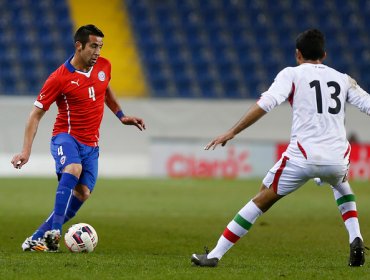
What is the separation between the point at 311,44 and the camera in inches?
281

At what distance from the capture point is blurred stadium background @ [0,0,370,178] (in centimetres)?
2423

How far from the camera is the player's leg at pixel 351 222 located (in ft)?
24.4

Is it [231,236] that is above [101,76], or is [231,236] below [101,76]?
below

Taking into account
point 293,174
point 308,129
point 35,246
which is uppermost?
point 308,129

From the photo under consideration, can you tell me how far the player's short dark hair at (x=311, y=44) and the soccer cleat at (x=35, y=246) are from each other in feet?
10.0

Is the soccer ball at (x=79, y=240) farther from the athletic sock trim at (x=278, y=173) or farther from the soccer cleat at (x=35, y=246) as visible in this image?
the athletic sock trim at (x=278, y=173)

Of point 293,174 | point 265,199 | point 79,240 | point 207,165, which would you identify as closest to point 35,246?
point 79,240

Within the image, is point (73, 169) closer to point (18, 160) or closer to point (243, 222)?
point (18, 160)

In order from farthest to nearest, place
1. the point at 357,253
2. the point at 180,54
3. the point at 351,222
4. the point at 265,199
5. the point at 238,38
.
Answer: the point at 238,38, the point at 180,54, the point at 351,222, the point at 357,253, the point at 265,199

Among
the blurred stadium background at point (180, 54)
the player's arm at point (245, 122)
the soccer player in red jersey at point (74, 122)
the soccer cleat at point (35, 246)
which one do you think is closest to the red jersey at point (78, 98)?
the soccer player in red jersey at point (74, 122)

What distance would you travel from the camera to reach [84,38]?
861 cm

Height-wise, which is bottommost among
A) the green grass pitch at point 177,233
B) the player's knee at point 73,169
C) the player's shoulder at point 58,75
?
the green grass pitch at point 177,233

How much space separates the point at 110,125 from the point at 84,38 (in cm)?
1519

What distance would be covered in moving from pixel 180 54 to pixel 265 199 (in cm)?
2115
